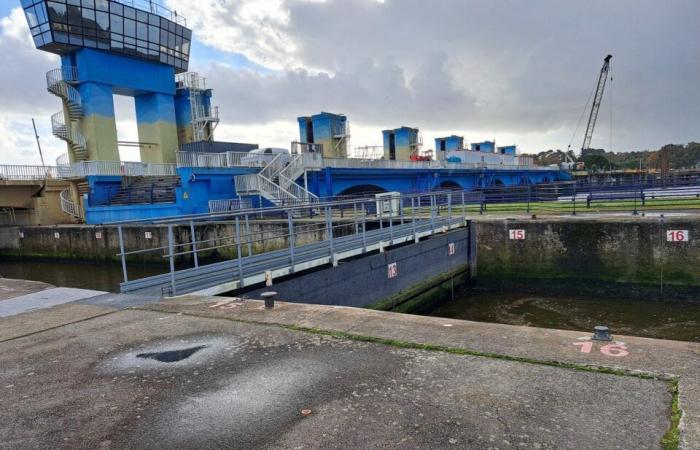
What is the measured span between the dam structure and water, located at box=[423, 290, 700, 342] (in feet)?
38.3

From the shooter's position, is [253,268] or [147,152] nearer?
[253,268]

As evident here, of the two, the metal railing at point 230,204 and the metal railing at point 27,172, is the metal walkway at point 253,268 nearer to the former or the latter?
the metal railing at point 230,204

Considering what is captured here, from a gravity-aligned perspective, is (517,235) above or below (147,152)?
below

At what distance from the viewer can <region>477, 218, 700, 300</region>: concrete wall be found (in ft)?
45.0

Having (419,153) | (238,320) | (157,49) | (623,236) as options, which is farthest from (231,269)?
(419,153)

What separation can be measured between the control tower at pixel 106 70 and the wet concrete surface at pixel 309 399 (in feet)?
110

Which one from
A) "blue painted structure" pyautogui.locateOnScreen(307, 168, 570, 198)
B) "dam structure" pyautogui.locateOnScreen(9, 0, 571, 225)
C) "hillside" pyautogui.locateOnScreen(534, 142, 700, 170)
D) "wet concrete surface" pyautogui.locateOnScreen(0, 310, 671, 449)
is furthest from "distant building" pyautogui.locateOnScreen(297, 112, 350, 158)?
"hillside" pyautogui.locateOnScreen(534, 142, 700, 170)

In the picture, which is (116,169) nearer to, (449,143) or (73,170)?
(73,170)

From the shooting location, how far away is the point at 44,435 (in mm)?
2930

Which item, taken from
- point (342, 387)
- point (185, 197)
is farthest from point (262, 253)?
point (185, 197)

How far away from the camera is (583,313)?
1270cm

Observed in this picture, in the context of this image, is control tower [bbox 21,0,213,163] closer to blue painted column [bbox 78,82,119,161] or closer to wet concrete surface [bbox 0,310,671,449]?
blue painted column [bbox 78,82,119,161]

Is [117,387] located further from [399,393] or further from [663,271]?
[663,271]

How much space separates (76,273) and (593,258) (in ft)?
79.6
